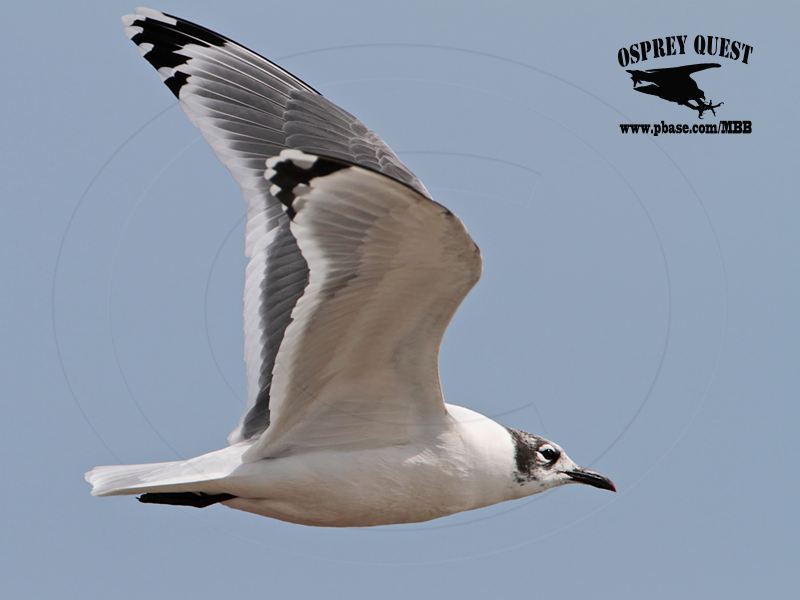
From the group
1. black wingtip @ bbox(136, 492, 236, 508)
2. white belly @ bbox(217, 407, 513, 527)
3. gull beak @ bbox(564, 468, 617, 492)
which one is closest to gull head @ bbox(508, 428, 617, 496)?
gull beak @ bbox(564, 468, 617, 492)

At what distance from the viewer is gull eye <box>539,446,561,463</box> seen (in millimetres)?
6852

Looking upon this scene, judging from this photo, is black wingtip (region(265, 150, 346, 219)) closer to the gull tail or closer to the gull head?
the gull tail

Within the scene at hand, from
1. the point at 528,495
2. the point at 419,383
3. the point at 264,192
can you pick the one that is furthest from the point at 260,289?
the point at 528,495

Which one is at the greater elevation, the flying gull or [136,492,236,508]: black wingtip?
the flying gull

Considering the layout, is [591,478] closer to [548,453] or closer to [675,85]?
[548,453]

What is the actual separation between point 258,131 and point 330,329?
1.82m

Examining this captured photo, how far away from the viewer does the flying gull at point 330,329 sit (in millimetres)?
5301

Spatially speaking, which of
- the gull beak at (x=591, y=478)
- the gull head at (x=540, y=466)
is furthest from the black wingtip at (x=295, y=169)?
the gull beak at (x=591, y=478)

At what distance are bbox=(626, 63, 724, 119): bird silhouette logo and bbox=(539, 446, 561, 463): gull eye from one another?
3.24m

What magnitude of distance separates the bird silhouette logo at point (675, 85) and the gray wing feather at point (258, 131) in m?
2.57

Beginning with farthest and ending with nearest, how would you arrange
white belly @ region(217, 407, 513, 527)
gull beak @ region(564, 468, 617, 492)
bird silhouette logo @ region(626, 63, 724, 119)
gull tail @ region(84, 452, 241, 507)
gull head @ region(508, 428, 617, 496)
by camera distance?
bird silhouette logo @ region(626, 63, 724, 119) < gull beak @ region(564, 468, 617, 492) < gull head @ region(508, 428, 617, 496) < white belly @ region(217, 407, 513, 527) < gull tail @ region(84, 452, 241, 507)

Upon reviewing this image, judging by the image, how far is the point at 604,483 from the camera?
7.15 m

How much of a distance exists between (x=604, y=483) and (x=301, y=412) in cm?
169

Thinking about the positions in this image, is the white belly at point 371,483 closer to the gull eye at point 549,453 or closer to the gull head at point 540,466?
the gull head at point 540,466
